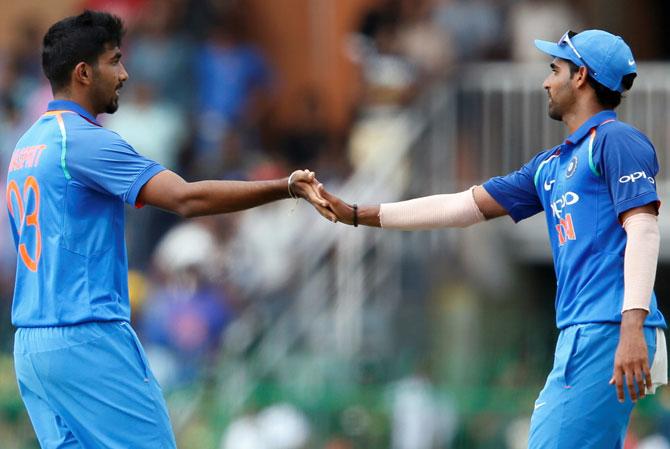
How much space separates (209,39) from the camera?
15.5 meters

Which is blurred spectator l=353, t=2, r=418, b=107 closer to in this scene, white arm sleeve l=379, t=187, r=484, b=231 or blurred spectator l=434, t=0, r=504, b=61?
blurred spectator l=434, t=0, r=504, b=61

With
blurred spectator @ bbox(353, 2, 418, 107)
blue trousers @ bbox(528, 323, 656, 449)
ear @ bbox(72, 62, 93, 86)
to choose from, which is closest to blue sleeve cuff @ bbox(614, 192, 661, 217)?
blue trousers @ bbox(528, 323, 656, 449)

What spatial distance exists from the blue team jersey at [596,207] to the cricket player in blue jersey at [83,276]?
1326mm

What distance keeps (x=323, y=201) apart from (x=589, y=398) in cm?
161

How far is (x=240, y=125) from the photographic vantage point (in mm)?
15414

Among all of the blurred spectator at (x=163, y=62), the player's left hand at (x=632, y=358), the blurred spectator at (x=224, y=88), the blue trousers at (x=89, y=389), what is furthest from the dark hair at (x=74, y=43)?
the blurred spectator at (x=163, y=62)

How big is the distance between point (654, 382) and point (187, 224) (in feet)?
26.3

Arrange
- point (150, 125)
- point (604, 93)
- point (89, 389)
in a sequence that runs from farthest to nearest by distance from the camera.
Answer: point (150, 125) → point (604, 93) → point (89, 389)

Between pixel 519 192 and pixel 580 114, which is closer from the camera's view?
pixel 580 114

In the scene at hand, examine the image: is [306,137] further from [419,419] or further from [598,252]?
[598,252]

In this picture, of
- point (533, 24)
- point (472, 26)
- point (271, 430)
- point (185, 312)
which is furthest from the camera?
point (472, 26)

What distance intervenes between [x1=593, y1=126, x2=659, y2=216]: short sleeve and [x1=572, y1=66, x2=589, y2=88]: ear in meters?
0.34

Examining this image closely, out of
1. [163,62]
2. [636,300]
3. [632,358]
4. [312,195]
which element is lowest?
[632,358]

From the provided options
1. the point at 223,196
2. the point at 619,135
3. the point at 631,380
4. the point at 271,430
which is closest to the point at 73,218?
the point at 223,196
